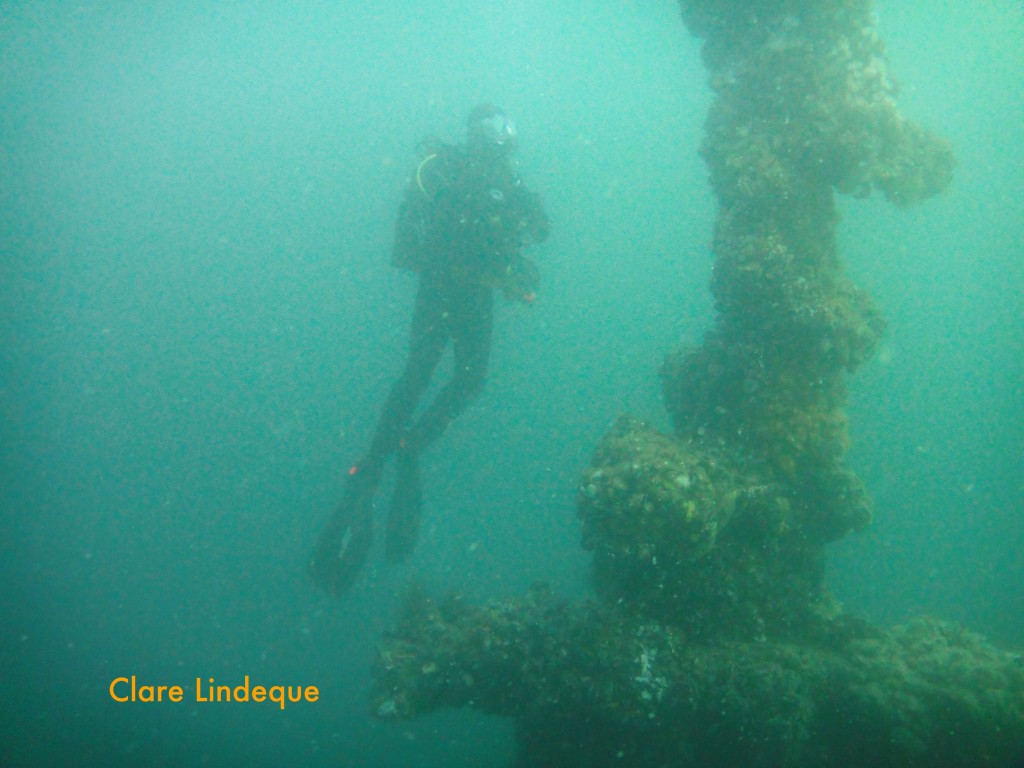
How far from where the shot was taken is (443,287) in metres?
7.00

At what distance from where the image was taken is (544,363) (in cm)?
5975

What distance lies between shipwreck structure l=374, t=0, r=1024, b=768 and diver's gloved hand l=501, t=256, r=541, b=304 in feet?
6.87

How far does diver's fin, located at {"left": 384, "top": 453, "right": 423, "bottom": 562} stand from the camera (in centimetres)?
690

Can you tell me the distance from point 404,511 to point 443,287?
10.4 ft

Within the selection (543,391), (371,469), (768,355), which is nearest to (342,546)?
(371,469)

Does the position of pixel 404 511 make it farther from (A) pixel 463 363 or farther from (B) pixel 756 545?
(B) pixel 756 545

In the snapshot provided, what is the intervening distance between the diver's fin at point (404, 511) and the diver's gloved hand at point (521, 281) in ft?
8.65

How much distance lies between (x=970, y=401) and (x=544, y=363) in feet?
181

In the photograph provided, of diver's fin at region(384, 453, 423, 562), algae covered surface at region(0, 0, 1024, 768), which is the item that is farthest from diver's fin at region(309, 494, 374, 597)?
algae covered surface at region(0, 0, 1024, 768)

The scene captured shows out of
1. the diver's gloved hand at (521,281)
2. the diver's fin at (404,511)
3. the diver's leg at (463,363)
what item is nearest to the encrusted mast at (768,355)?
the diver's gloved hand at (521,281)

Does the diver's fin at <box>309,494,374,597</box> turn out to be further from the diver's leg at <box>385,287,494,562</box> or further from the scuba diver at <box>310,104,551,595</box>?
the diver's leg at <box>385,287,494,562</box>

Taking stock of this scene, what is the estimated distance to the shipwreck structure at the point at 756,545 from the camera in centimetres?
386

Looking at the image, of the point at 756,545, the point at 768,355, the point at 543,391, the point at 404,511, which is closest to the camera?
the point at 756,545

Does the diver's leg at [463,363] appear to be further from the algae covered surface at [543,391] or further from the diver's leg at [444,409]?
the algae covered surface at [543,391]
